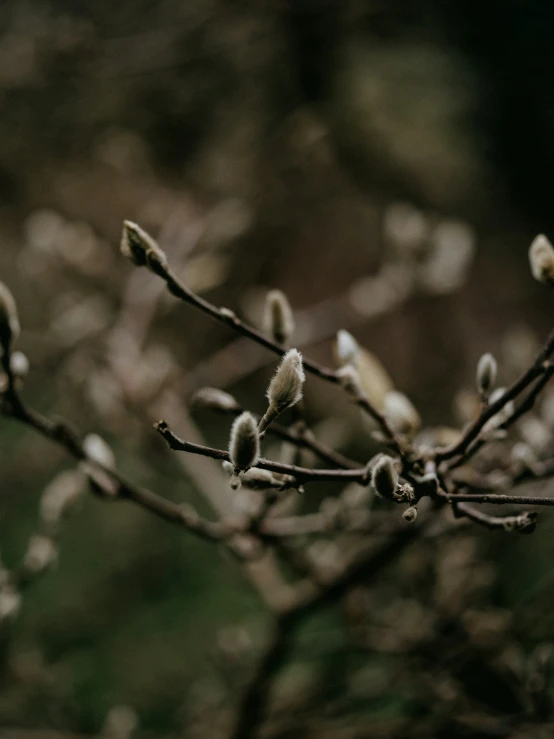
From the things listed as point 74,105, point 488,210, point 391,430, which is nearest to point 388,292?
point 391,430

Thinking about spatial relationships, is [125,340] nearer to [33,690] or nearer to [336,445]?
[336,445]

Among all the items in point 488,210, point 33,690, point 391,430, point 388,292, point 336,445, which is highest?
point 488,210

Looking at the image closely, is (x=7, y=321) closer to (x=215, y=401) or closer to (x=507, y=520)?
(x=215, y=401)

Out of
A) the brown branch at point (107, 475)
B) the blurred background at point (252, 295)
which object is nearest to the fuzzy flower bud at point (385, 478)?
the brown branch at point (107, 475)

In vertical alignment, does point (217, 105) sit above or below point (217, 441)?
above

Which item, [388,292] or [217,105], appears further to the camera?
[217,105]

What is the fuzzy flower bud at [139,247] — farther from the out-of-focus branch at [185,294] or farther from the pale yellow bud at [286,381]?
the pale yellow bud at [286,381]
